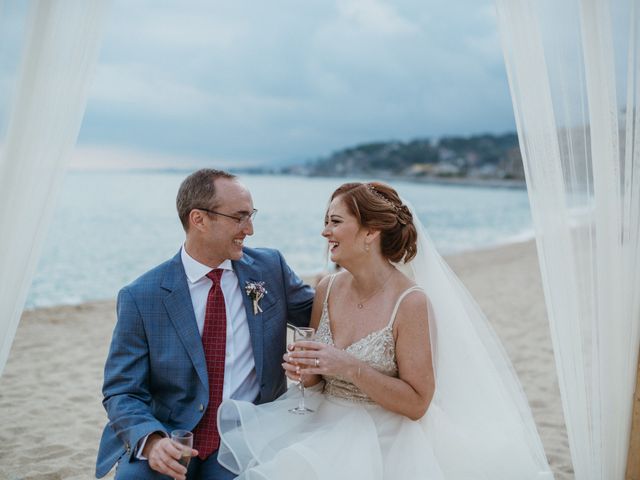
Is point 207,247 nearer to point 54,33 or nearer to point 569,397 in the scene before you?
point 54,33

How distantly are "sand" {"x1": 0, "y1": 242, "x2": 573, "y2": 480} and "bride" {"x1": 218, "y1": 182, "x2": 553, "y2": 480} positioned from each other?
173 cm

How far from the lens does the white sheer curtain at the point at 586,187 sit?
2928mm

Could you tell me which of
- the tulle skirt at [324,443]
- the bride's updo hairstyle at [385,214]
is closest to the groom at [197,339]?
the tulle skirt at [324,443]

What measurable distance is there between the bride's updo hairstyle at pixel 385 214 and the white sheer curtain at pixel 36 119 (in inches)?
57.5

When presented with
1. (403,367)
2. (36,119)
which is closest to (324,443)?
(403,367)

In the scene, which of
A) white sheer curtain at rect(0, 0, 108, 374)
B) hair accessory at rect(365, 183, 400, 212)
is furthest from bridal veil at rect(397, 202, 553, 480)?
white sheer curtain at rect(0, 0, 108, 374)

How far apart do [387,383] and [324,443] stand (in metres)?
0.43

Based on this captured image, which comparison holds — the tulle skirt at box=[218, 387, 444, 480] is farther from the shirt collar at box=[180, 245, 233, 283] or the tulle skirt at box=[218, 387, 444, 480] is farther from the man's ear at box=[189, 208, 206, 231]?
the man's ear at box=[189, 208, 206, 231]

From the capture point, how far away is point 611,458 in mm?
3016

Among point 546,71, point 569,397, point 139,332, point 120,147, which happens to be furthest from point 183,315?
point 120,147

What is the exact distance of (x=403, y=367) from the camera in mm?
3312

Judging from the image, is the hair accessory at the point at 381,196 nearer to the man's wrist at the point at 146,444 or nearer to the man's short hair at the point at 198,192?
the man's short hair at the point at 198,192

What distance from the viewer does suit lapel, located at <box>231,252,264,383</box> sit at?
352 centimetres

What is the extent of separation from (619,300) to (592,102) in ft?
3.05
